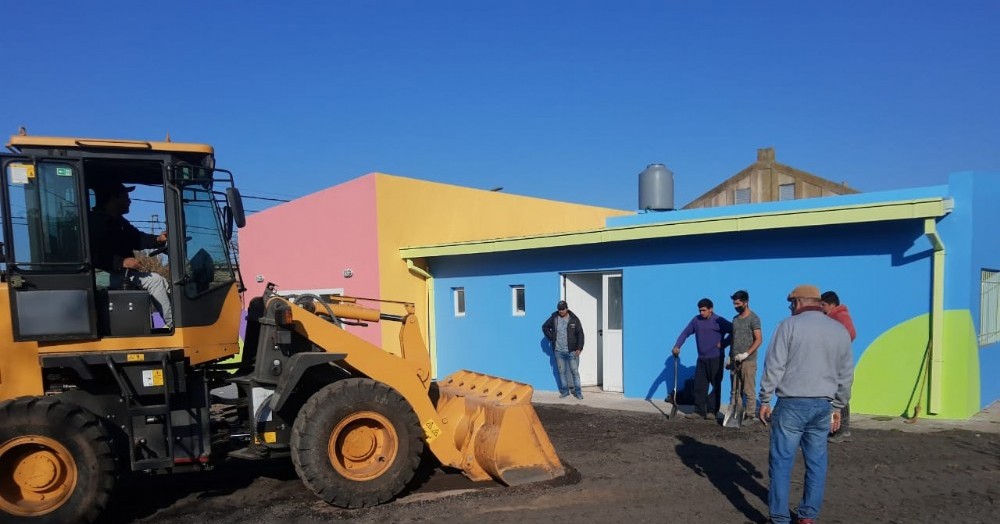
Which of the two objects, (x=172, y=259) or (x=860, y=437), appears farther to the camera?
(x=860, y=437)

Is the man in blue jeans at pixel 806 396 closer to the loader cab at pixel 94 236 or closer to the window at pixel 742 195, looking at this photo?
the loader cab at pixel 94 236

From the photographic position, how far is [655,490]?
5355mm

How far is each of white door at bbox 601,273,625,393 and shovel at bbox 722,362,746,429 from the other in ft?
9.15

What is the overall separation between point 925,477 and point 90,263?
7.45m

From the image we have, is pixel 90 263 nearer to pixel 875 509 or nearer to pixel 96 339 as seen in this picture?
pixel 96 339

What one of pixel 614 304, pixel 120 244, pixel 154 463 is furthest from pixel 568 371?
pixel 120 244

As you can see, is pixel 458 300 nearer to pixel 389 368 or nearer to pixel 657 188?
pixel 657 188

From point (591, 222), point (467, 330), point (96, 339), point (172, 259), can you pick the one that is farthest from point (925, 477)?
point (591, 222)

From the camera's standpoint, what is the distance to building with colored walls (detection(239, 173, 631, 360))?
12.6 m

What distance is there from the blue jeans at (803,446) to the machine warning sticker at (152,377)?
4.79m

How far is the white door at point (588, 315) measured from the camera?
35.8 feet

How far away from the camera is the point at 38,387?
4.74m

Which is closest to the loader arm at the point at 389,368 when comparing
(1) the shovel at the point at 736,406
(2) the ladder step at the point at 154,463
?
(2) the ladder step at the point at 154,463

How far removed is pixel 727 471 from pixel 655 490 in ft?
3.14
